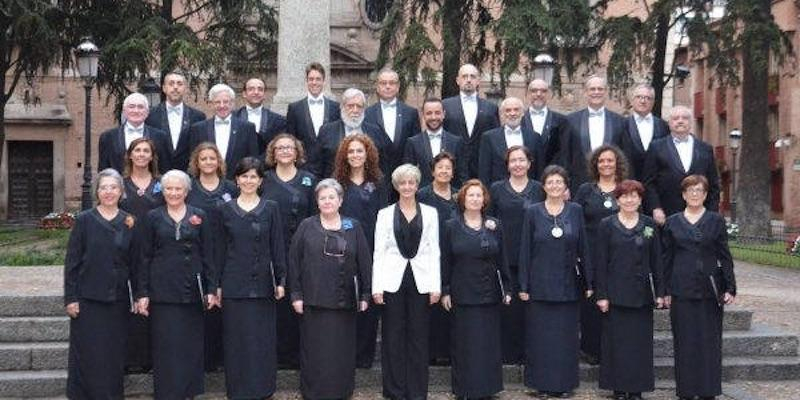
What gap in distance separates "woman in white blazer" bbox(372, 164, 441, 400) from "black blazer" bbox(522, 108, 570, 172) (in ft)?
6.38

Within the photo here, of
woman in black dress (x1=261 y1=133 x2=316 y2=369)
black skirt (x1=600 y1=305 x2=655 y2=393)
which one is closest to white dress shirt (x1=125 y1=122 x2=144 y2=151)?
woman in black dress (x1=261 y1=133 x2=316 y2=369)

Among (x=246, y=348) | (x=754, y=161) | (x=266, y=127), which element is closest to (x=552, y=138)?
(x=266, y=127)

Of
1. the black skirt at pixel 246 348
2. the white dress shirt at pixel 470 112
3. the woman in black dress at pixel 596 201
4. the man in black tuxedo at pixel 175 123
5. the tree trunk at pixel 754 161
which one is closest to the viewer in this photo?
the black skirt at pixel 246 348

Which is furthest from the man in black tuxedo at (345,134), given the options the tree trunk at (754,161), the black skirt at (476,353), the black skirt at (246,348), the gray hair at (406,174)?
the tree trunk at (754,161)

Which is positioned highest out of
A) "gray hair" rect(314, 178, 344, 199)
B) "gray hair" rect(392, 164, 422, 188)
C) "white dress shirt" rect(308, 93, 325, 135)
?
"white dress shirt" rect(308, 93, 325, 135)

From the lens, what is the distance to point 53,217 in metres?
30.5

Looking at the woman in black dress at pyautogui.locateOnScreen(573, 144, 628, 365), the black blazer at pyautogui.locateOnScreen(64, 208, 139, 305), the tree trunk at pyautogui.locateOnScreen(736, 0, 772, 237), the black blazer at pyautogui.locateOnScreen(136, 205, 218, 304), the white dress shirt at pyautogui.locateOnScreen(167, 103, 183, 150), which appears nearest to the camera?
the black blazer at pyautogui.locateOnScreen(64, 208, 139, 305)

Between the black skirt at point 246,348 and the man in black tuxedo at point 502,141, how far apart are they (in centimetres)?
254

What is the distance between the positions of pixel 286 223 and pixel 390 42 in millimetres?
18986

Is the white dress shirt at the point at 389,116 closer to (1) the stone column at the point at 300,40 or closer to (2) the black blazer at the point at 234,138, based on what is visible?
(2) the black blazer at the point at 234,138

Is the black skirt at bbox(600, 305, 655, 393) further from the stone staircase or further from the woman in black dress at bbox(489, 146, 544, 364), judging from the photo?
the woman in black dress at bbox(489, 146, 544, 364)

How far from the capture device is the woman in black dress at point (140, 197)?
957 centimetres

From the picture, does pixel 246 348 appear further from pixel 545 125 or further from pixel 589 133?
pixel 589 133

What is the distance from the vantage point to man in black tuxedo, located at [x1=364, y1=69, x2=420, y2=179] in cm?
1111
